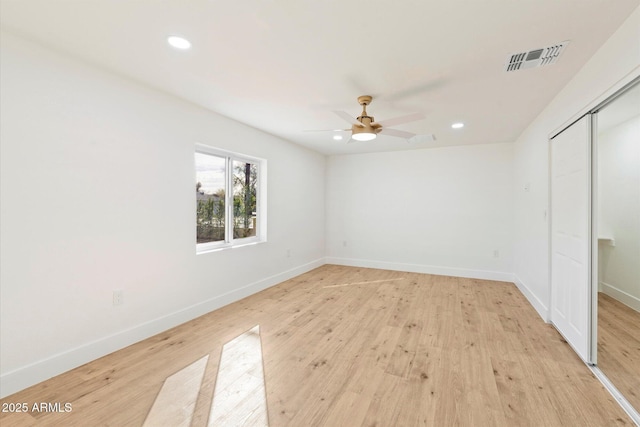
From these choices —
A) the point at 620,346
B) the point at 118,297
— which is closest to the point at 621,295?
the point at 620,346

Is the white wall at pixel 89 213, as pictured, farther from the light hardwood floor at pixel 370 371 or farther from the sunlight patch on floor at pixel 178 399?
the sunlight patch on floor at pixel 178 399

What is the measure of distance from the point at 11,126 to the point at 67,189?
1.68 feet

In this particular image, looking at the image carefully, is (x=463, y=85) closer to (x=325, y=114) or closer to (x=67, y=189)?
(x=325, y=114)

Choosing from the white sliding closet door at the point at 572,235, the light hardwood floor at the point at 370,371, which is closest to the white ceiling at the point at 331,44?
the white sliding closet door at the point at 572,235

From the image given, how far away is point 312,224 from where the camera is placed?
5855mm

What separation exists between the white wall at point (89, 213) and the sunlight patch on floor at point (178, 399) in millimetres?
861

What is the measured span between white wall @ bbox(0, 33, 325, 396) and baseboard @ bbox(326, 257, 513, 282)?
10.4 ft

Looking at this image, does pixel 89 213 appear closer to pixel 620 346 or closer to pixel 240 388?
pixel 240 388

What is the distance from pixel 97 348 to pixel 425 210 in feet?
17.0

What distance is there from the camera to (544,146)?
3338 mm

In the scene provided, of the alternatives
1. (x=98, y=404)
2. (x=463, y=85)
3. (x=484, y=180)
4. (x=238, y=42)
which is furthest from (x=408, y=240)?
(x=98, y=404)

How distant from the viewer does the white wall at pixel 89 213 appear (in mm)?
1987

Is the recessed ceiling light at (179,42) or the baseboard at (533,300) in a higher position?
the recessed ceiling light at (179,42)

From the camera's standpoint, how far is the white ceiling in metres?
1.67
